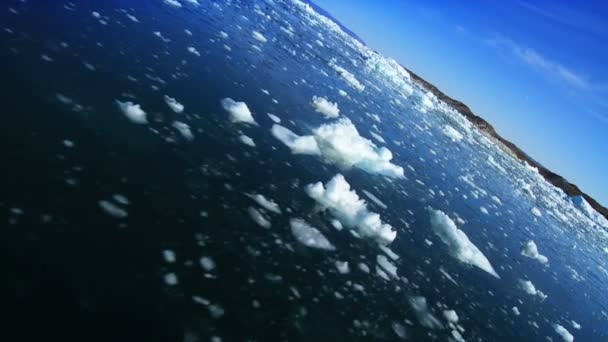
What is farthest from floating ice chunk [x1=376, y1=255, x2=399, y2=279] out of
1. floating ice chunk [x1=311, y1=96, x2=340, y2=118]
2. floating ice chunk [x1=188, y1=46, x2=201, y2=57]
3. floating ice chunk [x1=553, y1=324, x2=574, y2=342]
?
floating ice chunk [x1=188, y1=46, x2=201, y2=57]

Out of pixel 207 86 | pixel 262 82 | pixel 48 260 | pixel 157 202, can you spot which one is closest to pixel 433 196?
pixel 262 82

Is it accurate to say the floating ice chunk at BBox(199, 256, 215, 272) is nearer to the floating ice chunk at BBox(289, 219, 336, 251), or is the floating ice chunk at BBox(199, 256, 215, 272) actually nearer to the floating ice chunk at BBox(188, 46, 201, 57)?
the floating ice chunk at BBox(289, 219, 336, 251)

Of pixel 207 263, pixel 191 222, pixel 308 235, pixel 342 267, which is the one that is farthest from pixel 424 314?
pixel 191 222

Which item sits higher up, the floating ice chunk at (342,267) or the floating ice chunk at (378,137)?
the floating ice chunk at (378,137)

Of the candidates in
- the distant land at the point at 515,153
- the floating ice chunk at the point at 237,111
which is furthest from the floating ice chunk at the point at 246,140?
the distant land at the point at 515,153

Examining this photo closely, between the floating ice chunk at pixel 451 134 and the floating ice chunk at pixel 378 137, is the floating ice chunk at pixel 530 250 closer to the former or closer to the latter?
the floating ice chunk at pixel 378 137

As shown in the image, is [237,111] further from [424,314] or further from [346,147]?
[424,314]

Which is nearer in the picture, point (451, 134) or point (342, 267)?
point (342, 267)
